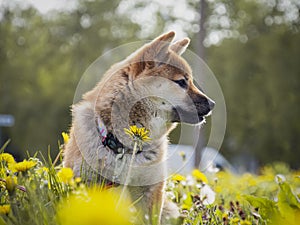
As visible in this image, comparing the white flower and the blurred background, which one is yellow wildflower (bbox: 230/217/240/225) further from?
the blurred background

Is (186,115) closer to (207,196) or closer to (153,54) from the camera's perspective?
(153,54)

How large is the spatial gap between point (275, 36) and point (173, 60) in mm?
16804

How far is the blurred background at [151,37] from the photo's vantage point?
19766 mm

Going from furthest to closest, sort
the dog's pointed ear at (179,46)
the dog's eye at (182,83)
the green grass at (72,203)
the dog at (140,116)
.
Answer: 1. the dog's pointed ear at (179,46)
2. the dog's eye at (182,83)
3. the dog at (140,116)
4. the green grass at (72,203)

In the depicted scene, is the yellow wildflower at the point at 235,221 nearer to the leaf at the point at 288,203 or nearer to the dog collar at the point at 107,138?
the leaf at the point at 288,203

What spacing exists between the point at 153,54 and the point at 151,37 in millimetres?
15949

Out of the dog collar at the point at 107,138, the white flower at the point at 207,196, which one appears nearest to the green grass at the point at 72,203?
the white flower at the point at 207,196

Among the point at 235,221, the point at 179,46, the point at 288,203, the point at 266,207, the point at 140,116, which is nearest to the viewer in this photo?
the point at 288,203

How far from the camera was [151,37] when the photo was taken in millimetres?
20094

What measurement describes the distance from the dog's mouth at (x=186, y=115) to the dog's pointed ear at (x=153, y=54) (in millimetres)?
441

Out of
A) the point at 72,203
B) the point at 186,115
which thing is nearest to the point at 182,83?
the point at 186,115

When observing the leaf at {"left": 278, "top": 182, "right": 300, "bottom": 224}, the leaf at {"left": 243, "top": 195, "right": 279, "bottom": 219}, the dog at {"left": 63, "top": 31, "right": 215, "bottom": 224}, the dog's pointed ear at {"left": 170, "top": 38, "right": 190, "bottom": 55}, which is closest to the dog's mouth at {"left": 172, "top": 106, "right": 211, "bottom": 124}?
the dog at {"left": 63, "top": 31, "right": 215, "bottom": 224}

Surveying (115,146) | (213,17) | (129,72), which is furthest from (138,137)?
(213,17)

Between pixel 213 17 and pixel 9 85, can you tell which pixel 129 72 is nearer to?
pixel 213 17
